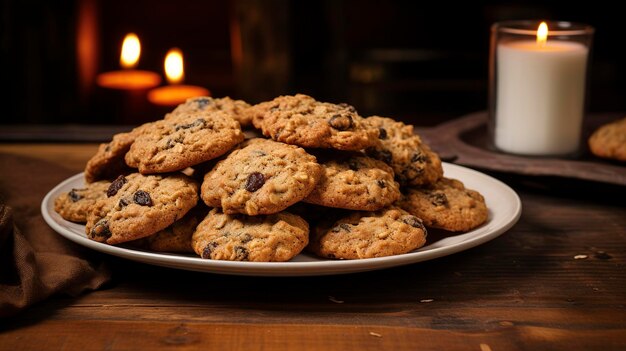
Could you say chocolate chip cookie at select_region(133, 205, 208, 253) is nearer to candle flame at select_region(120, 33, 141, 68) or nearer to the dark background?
candle flame at select_region(120, 33, 141, 68)

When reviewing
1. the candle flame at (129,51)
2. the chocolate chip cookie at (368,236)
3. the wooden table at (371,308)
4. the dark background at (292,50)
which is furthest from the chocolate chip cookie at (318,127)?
the dark background at (292,50)

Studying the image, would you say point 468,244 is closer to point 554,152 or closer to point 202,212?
point 202,212

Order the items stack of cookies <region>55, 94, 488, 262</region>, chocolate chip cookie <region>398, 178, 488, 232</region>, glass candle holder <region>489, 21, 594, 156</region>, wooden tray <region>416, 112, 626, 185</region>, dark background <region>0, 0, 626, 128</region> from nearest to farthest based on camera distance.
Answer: stack of cookies <region>55, 94, 488, 262</region>, chocolate chip cookie <region>398, 178, 488, 232</region>, wooden tray <region>416, 112, 626, 185</region>, glass candle holder <region>489, 21, 594, 156</region>, dark background <region>0, 0, 626, 128</region>

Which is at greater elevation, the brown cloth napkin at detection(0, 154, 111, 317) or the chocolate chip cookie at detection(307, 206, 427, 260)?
the chocolate chip cookie at detection(307, 206, 427, 260)

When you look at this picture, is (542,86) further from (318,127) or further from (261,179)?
(261,179)

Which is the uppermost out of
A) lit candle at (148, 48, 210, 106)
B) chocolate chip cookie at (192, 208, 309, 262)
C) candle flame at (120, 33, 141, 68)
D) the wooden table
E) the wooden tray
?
candle flame at (120, 33, 141, 68)

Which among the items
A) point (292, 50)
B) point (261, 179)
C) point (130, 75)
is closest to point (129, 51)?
point (130, 75)

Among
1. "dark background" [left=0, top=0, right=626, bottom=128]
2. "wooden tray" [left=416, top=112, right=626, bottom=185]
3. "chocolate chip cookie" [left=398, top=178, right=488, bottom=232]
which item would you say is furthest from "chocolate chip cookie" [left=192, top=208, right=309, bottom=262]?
"dark background" [left=0, top=0, right=626, bottom=128]
